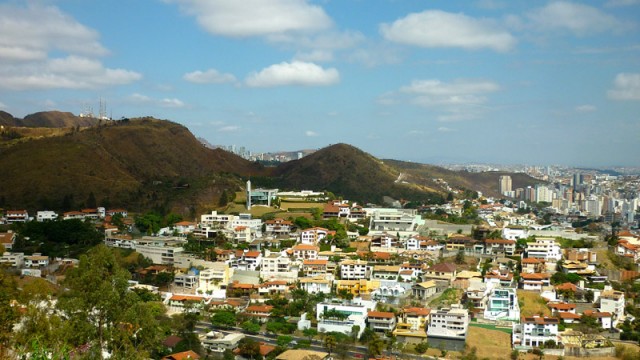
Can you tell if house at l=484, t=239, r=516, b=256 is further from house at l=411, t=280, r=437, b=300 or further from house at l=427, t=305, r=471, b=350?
house at l=427, t=305, r=471, b=350

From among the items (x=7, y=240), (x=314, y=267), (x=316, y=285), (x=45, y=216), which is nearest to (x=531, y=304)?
(x=316, y=285)

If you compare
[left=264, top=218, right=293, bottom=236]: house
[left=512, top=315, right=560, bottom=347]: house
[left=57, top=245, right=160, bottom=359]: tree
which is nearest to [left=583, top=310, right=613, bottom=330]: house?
[left=512, top=315, right=560, bottom=347]: house

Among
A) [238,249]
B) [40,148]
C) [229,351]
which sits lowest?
[229,351]

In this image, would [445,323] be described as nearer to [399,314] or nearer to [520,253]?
[399,314]

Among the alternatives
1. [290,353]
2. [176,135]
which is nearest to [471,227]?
[290,353]

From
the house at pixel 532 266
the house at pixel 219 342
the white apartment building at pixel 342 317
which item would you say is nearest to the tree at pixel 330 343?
the white apartment building at pixel 342 317

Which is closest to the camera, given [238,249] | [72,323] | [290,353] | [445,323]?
[72,323]
